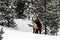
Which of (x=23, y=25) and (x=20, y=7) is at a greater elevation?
(x=20, y=7)

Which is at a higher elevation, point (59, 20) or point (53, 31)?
point (59, 20)

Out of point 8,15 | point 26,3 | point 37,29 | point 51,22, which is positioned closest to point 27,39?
point 37,29

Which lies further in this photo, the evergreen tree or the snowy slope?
the evergreen tree

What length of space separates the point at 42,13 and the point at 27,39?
13.9 m

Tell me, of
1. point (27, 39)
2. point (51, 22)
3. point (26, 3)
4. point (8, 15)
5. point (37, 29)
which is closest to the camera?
point (27, 39)

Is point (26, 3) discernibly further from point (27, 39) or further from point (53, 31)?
point (27, 39)

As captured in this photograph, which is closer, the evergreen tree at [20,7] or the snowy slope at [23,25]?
the snowy slope at [23,25]

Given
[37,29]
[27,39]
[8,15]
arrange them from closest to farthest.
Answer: [27,39]
[37,29]
[8,15]

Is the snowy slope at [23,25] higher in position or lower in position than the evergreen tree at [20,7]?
lower

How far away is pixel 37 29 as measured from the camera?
83.4 ft

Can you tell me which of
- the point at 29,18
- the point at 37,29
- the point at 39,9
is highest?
the point at 39,9

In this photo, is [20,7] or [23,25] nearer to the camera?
[23,25]

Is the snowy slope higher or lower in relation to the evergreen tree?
lower

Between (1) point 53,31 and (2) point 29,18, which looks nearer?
(1) point 53,31
